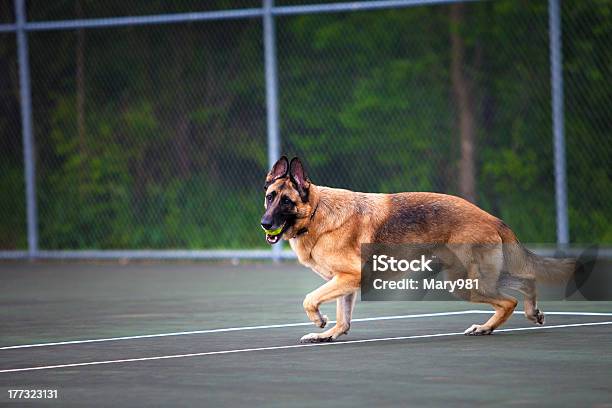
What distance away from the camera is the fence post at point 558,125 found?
61.2 ft

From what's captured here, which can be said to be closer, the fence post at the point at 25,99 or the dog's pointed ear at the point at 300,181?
the dog's pointed ear at the point at 300,181

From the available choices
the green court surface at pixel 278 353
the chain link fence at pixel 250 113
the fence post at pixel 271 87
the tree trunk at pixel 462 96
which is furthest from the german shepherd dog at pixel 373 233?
the tree trunk at pixel 462 96

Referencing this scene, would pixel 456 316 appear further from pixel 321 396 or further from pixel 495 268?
pixel 321 396

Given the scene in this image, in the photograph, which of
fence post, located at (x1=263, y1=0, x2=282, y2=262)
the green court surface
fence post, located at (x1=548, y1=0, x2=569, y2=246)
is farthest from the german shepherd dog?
fence post, located at (x1=263, y1=0, x2=282, y2=262)

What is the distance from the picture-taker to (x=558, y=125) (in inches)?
734

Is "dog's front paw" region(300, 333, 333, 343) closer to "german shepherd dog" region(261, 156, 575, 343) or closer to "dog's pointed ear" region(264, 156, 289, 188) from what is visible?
"german shepherd dog" region(261, 156, 575, 343)

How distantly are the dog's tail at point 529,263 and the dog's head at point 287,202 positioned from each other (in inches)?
59.0

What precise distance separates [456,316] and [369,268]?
1.95 meters

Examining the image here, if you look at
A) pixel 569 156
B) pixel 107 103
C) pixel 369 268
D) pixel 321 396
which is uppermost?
pixel 107 103

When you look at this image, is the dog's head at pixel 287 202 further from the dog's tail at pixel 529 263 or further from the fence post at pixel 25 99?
the fence post at pixel 25 99

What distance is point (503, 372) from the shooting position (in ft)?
30.5

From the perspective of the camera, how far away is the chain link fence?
22.3 meters

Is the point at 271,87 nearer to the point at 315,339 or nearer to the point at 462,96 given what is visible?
the point at 462,96

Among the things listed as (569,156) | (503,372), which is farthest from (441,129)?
(503,372)
